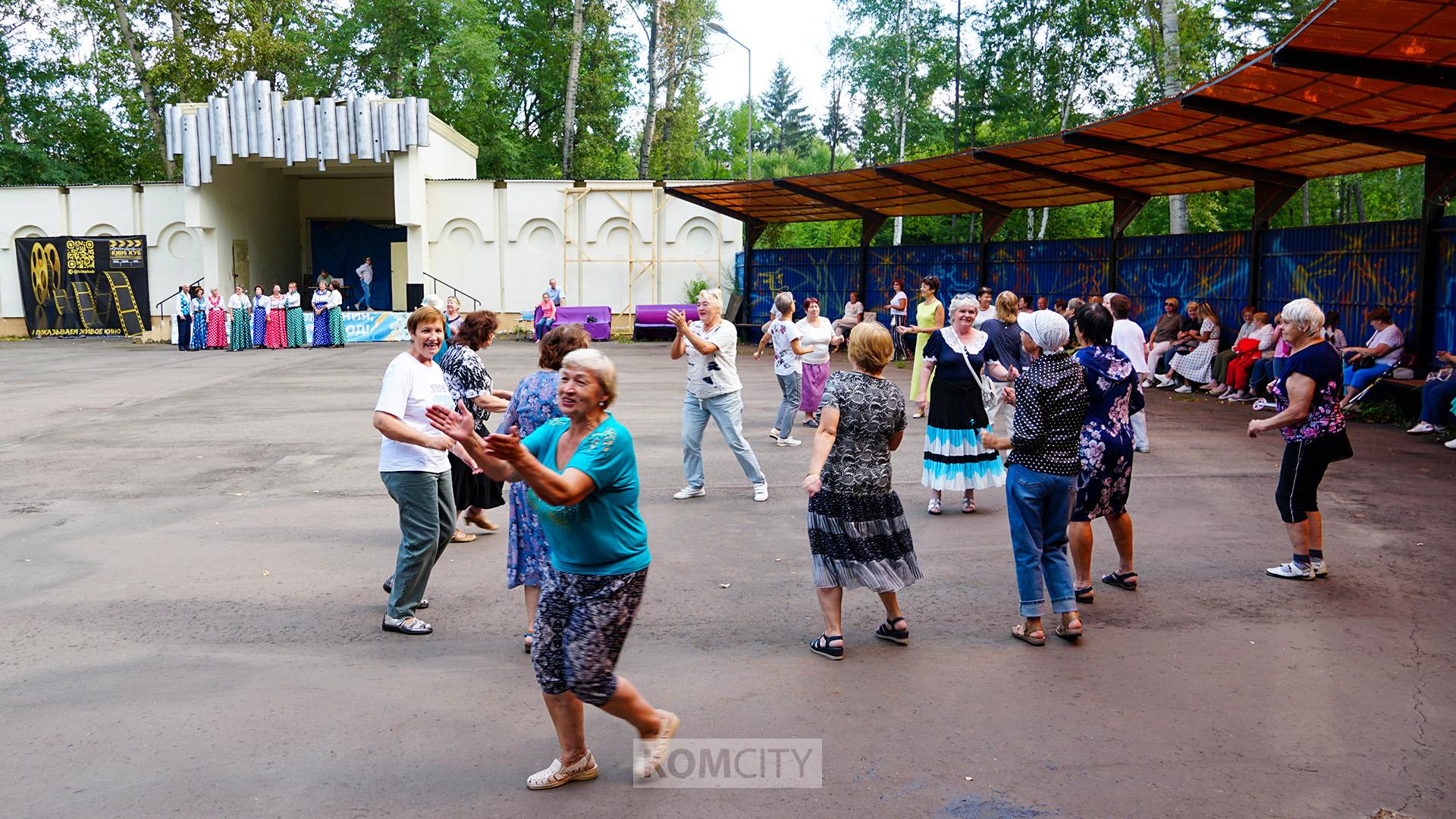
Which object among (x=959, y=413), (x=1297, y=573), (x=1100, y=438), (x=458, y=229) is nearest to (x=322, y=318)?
(x=458, y=229)

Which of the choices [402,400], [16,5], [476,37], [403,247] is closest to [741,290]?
[403,247]

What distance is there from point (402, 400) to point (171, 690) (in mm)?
1635

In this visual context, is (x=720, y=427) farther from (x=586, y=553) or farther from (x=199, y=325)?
(x=199, y=325)

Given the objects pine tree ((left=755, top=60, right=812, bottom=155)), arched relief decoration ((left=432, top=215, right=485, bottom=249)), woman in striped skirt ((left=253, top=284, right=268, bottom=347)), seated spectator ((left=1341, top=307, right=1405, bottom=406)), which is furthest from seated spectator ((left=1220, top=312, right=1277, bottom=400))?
pine tree ((left=755, top=60, right=812, bottom=155))

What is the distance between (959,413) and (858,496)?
3228 millimetres

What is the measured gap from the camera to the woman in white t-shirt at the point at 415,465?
552cm

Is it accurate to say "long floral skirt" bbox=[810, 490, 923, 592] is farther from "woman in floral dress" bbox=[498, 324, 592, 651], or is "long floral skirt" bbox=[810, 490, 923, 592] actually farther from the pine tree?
the pine tree

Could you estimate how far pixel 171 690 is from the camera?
4988mm

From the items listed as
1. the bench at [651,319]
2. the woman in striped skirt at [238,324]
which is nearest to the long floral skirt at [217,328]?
the woman in striped skirt at [238,324]

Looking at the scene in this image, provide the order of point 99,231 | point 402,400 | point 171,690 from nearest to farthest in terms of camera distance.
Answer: point 171,690
point 402,400
point 99,231

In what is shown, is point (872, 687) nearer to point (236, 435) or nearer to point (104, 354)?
point (236, 435)

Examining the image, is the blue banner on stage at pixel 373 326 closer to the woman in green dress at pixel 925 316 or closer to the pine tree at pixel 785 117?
the woman in green dress at pixel 925 316

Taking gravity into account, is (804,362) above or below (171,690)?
above

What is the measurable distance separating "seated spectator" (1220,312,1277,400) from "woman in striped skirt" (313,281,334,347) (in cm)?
2123
